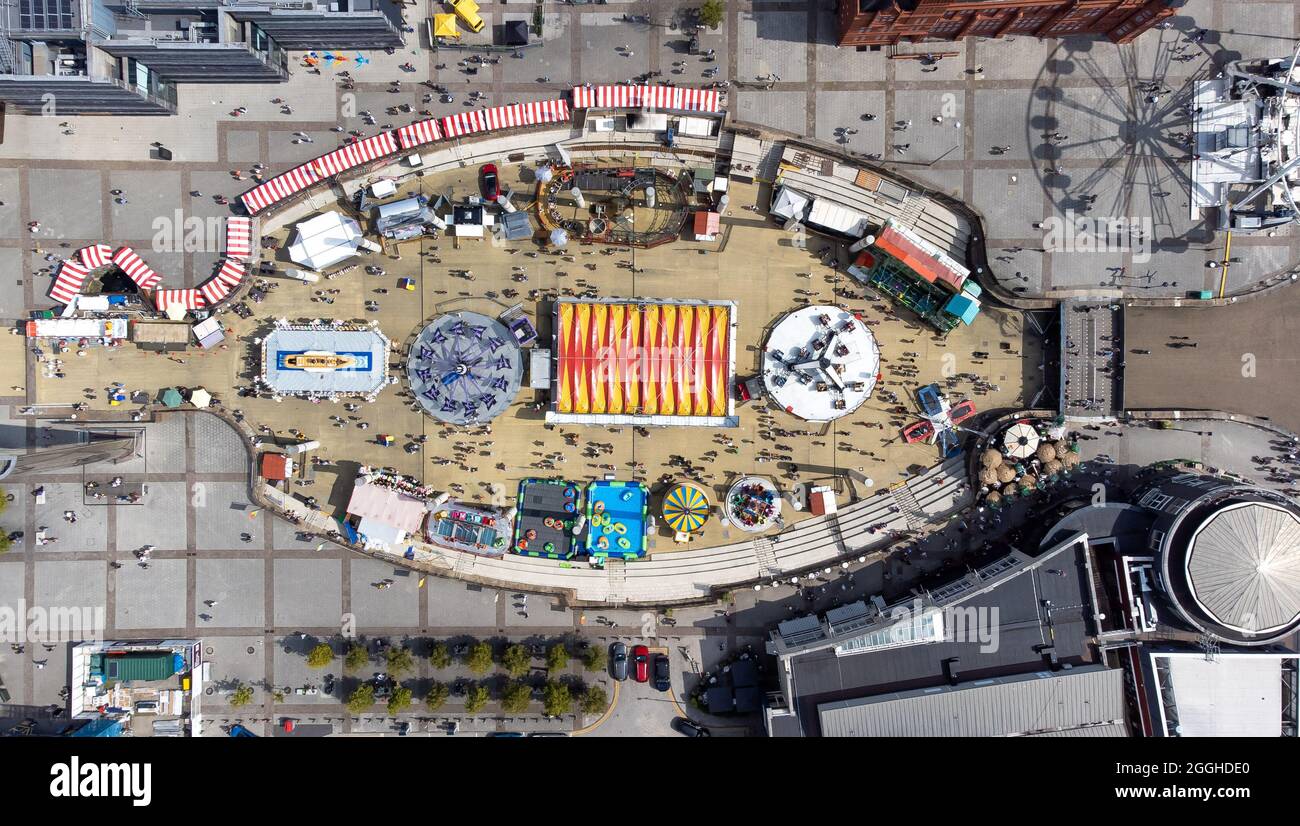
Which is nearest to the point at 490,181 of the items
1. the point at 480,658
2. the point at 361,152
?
the point at 361,152

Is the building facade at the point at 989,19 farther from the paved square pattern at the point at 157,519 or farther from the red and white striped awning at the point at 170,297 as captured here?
the paved square pattern at the point at 157,519

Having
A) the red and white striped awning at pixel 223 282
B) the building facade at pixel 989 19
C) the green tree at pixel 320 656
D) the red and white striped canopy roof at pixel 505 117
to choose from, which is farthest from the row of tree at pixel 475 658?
the building facade at pixel 989 19

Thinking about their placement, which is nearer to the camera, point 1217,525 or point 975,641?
point 1217,525

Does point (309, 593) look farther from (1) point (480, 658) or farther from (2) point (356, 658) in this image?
(1) point (480, 658)
